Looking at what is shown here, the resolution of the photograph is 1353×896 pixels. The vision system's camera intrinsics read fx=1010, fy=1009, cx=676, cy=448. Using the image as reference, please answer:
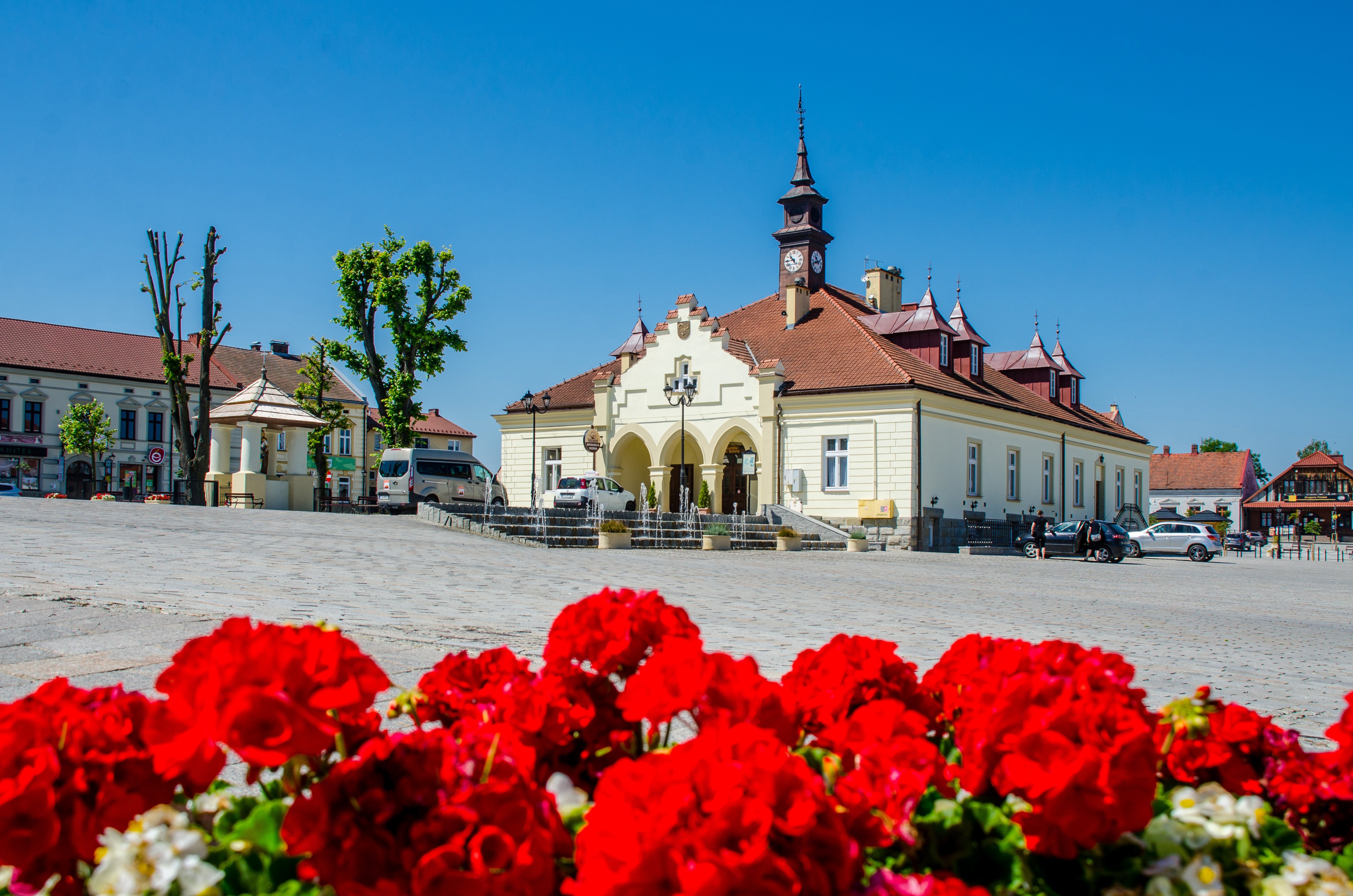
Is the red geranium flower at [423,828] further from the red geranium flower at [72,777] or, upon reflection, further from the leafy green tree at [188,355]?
the leafy green tree at [188,355]

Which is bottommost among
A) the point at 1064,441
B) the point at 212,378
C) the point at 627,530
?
the point at 627,530

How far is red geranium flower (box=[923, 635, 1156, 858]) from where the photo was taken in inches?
58.7

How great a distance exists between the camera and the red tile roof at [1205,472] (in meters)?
96.6

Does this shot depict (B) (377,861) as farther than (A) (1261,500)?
No

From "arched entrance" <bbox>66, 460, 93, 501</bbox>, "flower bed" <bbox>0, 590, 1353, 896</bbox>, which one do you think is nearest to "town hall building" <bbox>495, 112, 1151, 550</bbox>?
"flower bed" <bbox>0, 590, 1353, 896</bbox>

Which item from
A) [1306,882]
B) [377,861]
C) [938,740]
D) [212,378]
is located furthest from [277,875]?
[212,378]

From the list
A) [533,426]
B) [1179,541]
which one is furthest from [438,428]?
[1179,541]

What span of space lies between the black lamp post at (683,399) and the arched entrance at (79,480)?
146 feet

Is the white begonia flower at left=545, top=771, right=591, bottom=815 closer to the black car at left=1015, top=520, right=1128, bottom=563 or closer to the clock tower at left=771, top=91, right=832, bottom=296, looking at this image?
the black car at left=1015, top=520, right=1128, bottom=563

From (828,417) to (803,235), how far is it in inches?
426

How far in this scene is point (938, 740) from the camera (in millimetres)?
2258

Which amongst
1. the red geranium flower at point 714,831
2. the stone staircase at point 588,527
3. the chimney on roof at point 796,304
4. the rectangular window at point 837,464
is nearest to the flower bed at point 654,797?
the red geranium flower at point 714,831

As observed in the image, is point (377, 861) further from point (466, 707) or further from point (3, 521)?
point (3, 521)

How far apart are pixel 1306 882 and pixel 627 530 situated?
24669 mm
